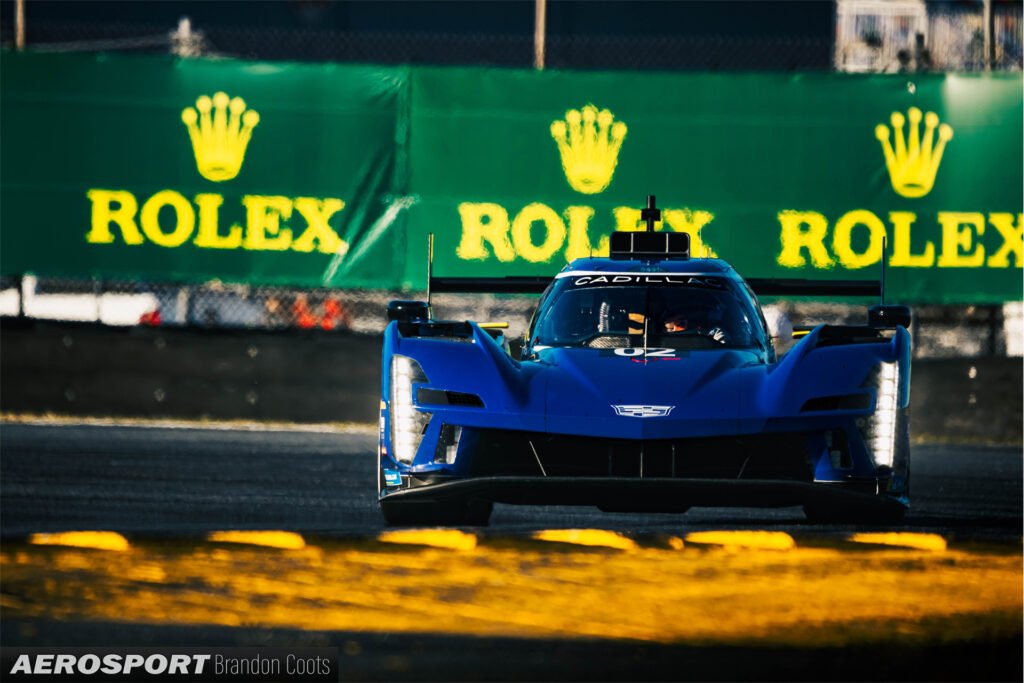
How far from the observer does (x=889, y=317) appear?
616 centimetres

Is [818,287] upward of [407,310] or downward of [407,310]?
upward

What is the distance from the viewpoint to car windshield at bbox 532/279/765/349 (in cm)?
669

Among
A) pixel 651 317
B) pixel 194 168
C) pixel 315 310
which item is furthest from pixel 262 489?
pixel 315 310

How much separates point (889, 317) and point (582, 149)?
1019cm

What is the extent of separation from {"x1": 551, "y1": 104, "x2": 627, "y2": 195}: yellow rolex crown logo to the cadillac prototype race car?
8.41 m

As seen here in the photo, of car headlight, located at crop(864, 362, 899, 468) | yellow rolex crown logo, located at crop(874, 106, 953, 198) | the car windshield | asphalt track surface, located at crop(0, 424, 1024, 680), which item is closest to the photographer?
asphalt track surface, located at crop(0, 424, 1024, 680)

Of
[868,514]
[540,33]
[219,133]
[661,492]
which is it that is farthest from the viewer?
[219,133]

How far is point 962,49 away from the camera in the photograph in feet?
113

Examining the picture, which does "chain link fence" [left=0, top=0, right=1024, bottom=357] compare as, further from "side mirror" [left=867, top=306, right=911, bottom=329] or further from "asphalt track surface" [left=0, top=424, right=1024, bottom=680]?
"side mirror" [left=867, top=306, right=911, bottom=329]

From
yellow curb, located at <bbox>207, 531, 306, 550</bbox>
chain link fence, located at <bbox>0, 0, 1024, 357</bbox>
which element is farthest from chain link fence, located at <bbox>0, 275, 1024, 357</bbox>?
yellow curb, located at <bbox>207, 531, 306, 550</bbox>

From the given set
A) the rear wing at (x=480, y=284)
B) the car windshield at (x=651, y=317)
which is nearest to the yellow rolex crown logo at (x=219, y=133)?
the rear wing at (x=480, y=284)

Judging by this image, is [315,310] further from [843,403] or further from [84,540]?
[843,403]

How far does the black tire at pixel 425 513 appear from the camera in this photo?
6.81 metres

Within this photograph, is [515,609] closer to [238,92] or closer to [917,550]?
[917,550]
